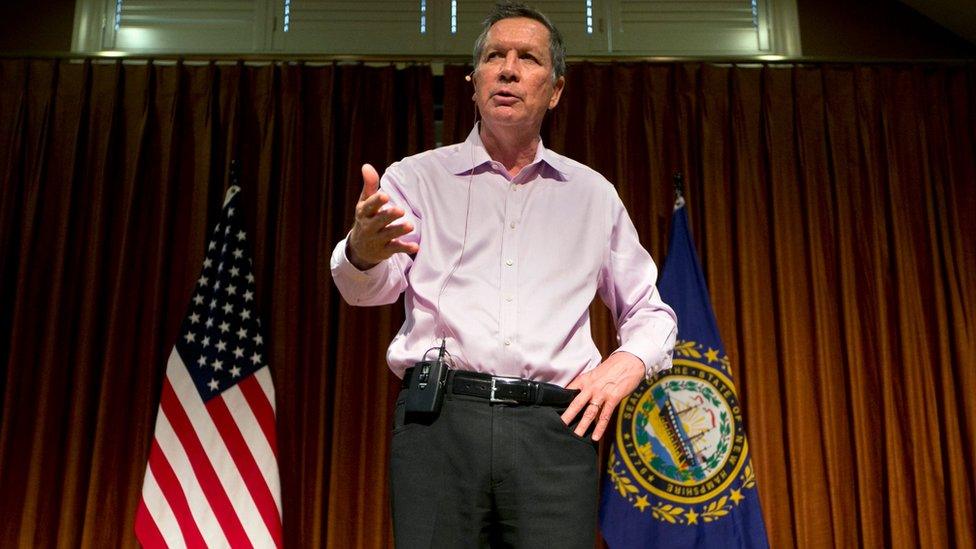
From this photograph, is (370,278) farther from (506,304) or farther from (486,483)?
(486,483)

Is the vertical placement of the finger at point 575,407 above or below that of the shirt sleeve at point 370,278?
below

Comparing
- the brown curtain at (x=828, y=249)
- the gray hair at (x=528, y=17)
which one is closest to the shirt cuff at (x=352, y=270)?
the gray hair at (x=528, y=17)

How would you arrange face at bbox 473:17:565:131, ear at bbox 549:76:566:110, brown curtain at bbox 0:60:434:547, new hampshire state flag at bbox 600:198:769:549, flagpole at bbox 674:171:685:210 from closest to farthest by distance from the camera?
face at bbox 473:17:565:131
ear at bbox 549:76:566:110
new hampshire state flag at bbox 600:198:769:549
brown curtain at bbox 0:60:434:547
flagpole at bbox 674:171:685:210

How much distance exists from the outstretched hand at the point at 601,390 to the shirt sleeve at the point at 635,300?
42mm

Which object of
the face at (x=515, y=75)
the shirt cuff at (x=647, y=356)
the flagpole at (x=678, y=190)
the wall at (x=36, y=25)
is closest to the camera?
the shirt cuff at (x=647, y=356)

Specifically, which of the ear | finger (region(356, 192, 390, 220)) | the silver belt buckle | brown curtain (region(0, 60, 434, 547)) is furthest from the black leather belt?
brown curtain (region(0, 60, 434, 547))

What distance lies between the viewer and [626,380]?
4.29ft

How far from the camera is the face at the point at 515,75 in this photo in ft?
4.87

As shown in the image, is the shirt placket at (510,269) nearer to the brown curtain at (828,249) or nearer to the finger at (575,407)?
the finger at (575,407)

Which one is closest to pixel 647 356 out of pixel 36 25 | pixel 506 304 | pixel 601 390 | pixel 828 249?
pixel 601 390

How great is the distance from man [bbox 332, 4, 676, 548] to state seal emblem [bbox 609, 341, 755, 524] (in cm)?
140

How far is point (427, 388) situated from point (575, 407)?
0.23 meters

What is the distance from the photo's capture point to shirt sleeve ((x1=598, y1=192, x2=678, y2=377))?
140 centimetres

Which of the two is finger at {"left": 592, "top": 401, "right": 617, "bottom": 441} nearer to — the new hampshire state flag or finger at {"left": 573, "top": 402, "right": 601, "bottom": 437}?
finger at {"left": 573, "top": 402, "right": 601, "bottom": 437}
